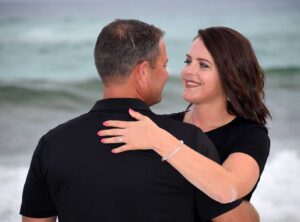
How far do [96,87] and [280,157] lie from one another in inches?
173

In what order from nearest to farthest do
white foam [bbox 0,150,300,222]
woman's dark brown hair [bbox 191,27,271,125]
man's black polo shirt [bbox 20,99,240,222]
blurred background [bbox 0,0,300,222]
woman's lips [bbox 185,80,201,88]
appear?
1. man's black polo shirt [bbox 20,99,240,222]
2. woman's dark brown hair [bbox 191,27,271,125]
3. woman's lips [bbox 185,80,201,88]
4. white foam [bbox 0,150,300,222]
5. blurred background [bbox 0,0,300,222]

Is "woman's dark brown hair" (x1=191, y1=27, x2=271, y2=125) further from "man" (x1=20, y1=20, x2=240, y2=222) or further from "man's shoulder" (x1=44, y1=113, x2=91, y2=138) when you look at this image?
"man's shoulder" (x1=44, y1=113, x2=91, y2=138)

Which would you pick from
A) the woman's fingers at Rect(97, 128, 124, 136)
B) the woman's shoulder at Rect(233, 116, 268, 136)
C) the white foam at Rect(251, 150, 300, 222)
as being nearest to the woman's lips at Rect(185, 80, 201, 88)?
the woman's shoulder at Rect(233, 116, 268, 136)

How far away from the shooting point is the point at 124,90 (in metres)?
1.57

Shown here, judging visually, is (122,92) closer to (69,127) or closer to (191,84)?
(69,127)

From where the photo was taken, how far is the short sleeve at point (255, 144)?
6.18 feet

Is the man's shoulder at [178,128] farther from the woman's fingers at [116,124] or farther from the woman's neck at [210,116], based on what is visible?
the woman's neck at [210,116]

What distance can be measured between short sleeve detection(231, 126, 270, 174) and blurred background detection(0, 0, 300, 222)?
12.3 feet

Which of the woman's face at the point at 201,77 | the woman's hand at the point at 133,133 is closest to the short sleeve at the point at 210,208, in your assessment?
the woman's hand at the point at 133,133

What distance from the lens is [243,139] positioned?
197 cm

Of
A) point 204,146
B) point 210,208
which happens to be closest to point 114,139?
point 204,146

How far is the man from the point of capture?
150 centimetres

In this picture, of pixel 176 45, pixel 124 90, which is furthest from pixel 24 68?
pixel 124 90

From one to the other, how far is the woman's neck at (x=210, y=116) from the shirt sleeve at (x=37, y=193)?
2.51 ft
